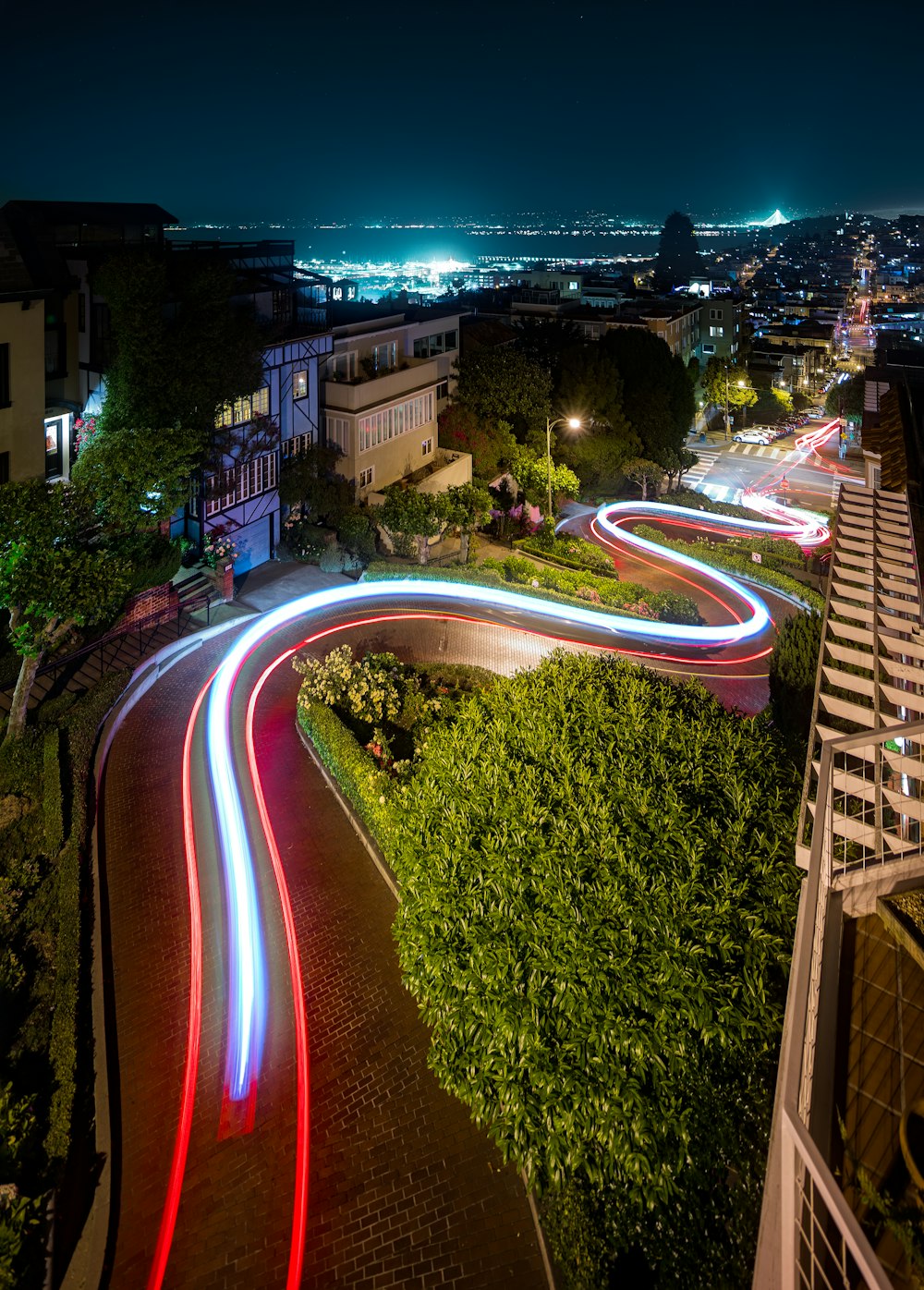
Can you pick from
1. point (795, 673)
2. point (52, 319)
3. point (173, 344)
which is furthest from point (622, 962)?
point (52, 319)

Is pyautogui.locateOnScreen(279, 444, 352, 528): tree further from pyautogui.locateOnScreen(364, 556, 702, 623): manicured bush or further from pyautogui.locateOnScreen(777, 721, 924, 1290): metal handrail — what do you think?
pyautogui.locateOnScreen(777, 721, 924, 1290): metal handrail

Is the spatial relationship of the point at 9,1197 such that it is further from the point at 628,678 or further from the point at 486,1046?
the point at 628,678

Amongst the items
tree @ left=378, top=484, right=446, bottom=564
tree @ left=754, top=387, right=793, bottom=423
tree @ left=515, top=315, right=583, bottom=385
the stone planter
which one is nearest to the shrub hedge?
the stone planter

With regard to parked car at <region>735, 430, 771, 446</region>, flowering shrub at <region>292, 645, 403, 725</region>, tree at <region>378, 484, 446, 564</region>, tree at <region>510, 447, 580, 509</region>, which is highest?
parked car at <region>735, 430, 771, 446</region>

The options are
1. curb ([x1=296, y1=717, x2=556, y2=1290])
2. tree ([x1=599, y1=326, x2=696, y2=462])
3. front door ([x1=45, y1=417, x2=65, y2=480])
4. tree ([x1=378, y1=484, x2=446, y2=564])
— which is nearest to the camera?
curb ([x1=296, y1=717, x2=556, y2=1290])

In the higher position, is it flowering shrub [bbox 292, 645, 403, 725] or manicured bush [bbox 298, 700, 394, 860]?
flowering shrub [bbox 292, 645, 403, 725]

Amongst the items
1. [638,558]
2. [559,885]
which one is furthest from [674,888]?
[638,558]

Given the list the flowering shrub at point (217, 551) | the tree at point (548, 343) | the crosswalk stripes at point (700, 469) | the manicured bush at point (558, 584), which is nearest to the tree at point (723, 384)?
the crosswalk stripes at point (700, 469)

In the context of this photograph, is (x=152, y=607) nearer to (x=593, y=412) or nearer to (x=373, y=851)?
(x=373, y=851)
